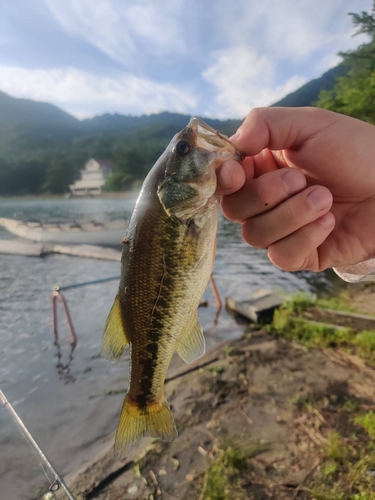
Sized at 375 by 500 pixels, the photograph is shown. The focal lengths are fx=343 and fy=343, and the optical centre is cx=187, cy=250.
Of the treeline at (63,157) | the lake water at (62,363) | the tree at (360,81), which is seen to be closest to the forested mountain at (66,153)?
the treeline at (63,157)

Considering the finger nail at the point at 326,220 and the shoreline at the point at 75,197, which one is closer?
the finger nail at the point at 326,220

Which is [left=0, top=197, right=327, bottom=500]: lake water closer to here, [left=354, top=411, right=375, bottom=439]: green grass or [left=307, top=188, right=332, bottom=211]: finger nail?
[left=354, top=411, right=375, bottom=439]: green grass

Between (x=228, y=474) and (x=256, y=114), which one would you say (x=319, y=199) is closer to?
(x=256, y=114)

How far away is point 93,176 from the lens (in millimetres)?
78250

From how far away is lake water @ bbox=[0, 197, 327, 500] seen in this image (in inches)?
271

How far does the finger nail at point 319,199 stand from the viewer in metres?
2.30

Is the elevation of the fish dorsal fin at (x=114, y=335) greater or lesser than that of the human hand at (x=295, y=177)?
lesser

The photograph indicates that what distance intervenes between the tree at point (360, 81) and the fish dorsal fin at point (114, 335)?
26962 mm

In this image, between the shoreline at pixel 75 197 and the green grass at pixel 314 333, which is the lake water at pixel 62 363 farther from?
the shoreline at pixel 75 197

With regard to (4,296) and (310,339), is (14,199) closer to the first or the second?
(4,296)

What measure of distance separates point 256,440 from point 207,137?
514 cm

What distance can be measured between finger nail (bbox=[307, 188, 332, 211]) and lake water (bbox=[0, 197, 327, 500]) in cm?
653

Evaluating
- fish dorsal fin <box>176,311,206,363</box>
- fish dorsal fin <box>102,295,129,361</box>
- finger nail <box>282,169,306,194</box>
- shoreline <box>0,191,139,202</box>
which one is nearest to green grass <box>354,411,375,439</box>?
fish dorsal fin <box>176,311,206,363</box>

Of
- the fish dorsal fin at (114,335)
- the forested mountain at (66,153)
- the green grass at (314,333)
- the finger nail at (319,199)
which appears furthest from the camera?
the forested mountain at (66,153)
